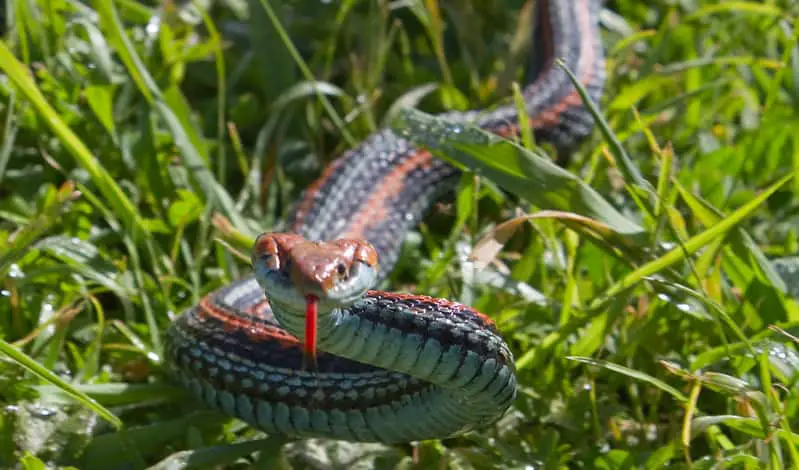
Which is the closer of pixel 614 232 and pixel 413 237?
pixel 614 232

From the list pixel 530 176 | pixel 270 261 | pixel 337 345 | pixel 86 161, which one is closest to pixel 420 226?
pixel 530 176

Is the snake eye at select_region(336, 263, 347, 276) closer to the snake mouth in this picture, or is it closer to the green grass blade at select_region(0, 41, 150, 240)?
the snake mouth

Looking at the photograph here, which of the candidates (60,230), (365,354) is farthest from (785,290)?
(60,230)

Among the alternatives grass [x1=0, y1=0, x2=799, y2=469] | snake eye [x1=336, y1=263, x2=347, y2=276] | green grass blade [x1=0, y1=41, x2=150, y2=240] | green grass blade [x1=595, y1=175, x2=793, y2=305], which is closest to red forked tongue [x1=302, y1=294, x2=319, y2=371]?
snake eye [x1=336, y1=263, x2=347, y2=276]

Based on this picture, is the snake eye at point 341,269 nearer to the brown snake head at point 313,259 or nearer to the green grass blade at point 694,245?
the brown snake head at point 313,259

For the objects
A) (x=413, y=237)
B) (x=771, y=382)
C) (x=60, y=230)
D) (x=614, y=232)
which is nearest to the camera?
(x=771, y=382)

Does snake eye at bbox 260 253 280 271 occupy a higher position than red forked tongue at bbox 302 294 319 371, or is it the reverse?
snake eye at bbox 260 253 280 271

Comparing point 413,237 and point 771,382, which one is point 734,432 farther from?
point 413,237
